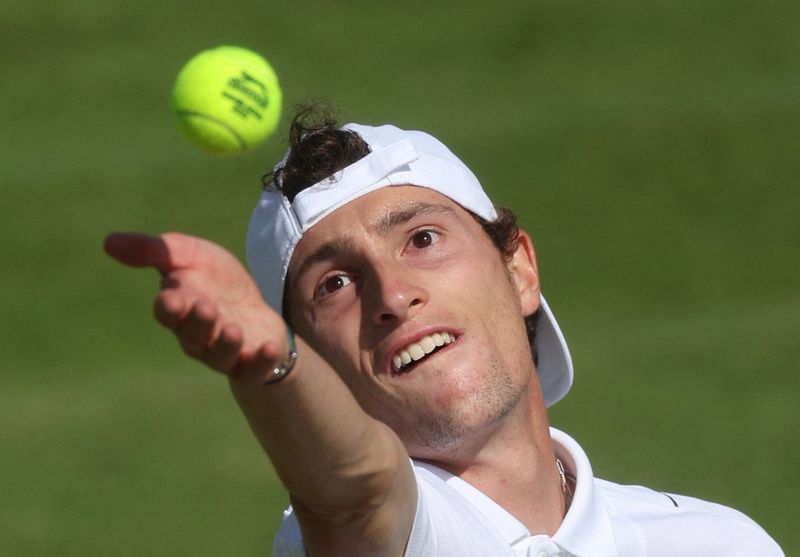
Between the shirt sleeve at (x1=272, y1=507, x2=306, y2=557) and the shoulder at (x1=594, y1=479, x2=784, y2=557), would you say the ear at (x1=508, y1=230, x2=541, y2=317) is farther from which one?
the shirt sleeve at (x1=272, y1=507, x2=306, y2=557)

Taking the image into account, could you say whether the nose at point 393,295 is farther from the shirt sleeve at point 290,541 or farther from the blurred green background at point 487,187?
the blurred green background at point 487,187

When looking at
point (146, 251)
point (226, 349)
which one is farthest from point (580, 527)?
point (146, 251)

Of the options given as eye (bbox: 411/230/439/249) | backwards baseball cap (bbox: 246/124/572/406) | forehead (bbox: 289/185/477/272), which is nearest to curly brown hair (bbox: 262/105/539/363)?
backwards baseball cap (bbox: 246/124/572/406)

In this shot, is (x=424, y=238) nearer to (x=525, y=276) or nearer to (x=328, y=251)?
(x=328, y=251)

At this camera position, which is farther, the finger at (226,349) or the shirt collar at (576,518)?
the shirt collar at (576,518)

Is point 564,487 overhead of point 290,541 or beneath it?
beneath

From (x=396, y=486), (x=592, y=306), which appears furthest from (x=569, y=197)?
(x=396, y=486)

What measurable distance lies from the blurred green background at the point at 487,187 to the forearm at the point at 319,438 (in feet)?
15.3

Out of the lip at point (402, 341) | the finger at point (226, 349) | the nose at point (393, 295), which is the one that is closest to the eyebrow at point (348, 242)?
the nose at point (393, 295)

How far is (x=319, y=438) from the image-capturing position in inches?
119

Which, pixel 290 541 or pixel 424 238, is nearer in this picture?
pixel 290 541

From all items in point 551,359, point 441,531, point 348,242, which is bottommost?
point 551,359

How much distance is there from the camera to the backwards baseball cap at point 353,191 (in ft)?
13.4

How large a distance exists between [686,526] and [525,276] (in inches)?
34.6
